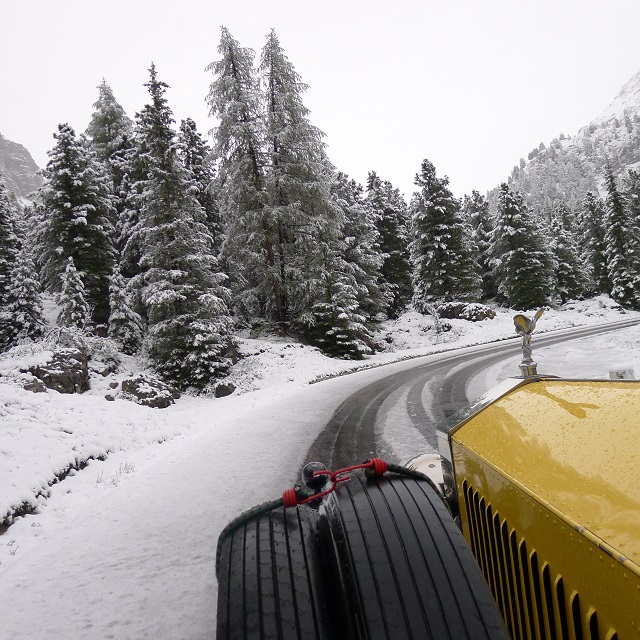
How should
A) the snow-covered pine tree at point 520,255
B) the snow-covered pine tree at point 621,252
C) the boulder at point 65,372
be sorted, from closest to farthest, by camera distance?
the boulder at point 65,372, the snow-covered pine tree at point 520,255, the snow-covered pine tree at point 621,252

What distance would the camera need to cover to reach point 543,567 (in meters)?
1.29

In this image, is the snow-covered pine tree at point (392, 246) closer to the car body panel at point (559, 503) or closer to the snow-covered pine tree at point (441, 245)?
the snow-covered pine tree at point (441, 245)

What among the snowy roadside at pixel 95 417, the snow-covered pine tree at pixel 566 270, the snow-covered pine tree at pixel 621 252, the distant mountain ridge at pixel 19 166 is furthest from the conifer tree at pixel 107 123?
the distant mountain ridge at pixel 19 166

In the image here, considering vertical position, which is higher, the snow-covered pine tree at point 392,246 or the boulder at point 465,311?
the snow-covered pine tree at point 392,246

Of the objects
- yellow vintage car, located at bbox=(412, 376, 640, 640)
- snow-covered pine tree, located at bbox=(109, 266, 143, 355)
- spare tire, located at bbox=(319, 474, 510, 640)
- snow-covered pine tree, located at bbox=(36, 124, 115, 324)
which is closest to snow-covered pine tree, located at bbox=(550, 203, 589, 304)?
snow-covered pine tree, located at bbox=(109, 266, 143, 355)

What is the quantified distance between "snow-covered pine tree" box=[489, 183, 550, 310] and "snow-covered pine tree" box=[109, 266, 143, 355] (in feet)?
92.5

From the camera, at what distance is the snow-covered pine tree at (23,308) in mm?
18922

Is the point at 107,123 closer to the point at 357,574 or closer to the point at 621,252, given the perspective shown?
the point at 357,574

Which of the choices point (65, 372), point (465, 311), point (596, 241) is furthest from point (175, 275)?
point (596, 241)

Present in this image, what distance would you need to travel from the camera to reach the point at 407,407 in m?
7.55

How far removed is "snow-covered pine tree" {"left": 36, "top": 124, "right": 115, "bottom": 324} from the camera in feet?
59.1

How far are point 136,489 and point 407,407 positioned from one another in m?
4.80

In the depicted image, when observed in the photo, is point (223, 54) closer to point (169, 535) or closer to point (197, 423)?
point (197, 423)

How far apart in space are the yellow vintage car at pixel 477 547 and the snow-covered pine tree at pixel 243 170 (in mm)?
16800
